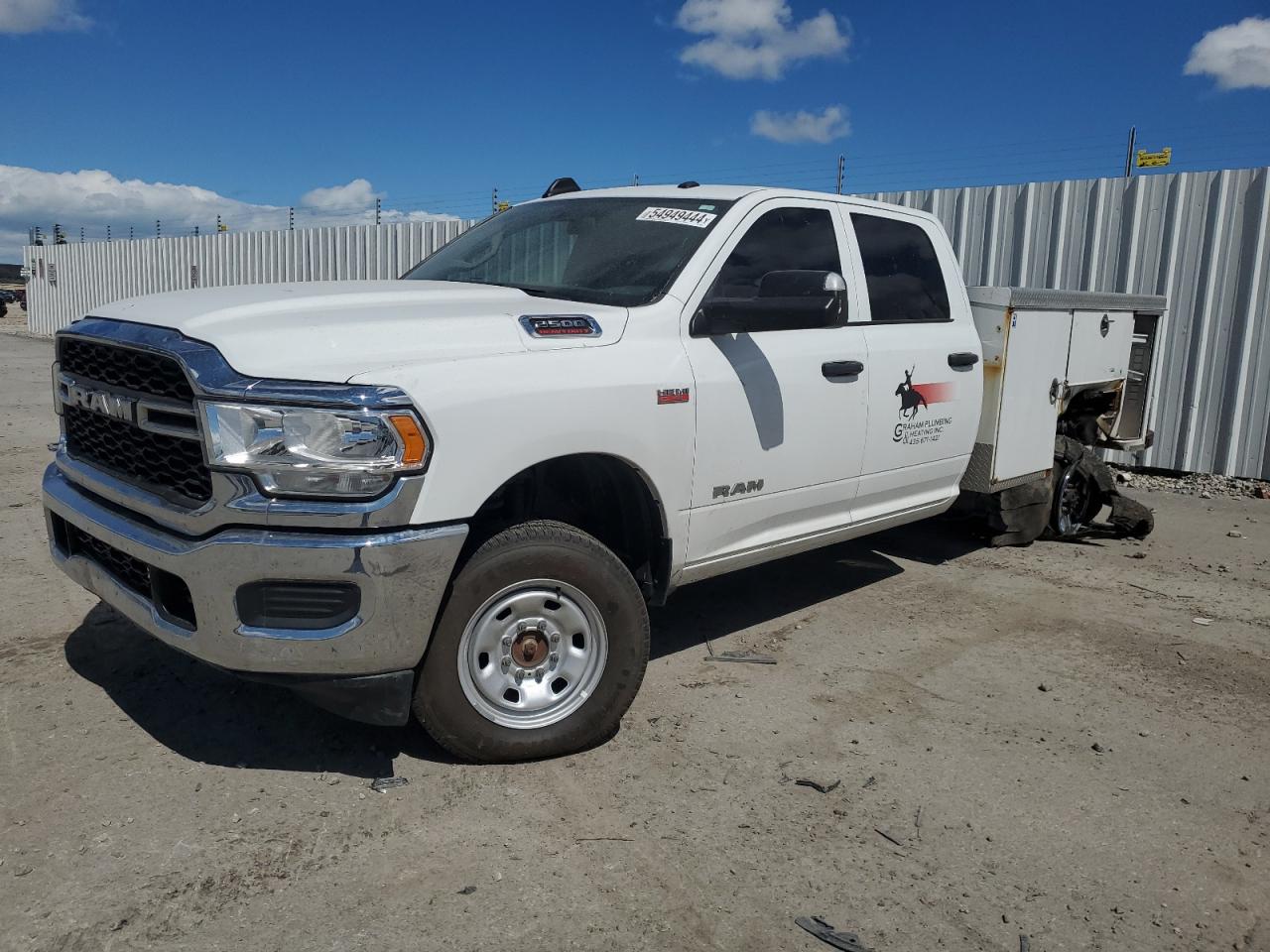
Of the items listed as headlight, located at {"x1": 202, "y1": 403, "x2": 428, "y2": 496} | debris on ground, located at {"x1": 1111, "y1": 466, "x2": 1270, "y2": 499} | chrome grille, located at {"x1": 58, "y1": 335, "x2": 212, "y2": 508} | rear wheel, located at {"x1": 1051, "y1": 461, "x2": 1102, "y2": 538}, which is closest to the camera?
headlight, located at {"x1": 202, "y1": 403, "x2": 428, "y2": 496}

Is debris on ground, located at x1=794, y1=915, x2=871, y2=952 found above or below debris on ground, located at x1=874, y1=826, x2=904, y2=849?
below

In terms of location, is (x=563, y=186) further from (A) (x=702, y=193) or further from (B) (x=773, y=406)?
(B) (x=773, y=406)

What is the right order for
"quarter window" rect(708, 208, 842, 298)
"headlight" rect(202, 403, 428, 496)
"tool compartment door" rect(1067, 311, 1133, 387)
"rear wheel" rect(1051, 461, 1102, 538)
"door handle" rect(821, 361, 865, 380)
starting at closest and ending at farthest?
1. "headlight" rect(202, 403, 428, 496)
2. "quarter window" rect(708, 208, 842, 298)
3. "door handle" rect(821, 361, 865, 380)
4. "tool compartment door" rect(1067, 311, 1133, 387)
5. "rear wheel" rect(1051, 461, 1102, 538)

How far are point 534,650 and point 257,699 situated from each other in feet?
4.16

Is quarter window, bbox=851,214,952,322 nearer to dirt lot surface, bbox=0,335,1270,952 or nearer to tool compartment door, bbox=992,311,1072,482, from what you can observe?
tool compartment door, bbox=992,311,1072,482

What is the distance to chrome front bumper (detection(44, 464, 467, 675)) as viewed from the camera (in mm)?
2992

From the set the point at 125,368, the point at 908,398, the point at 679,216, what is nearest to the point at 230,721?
the point at 125,368

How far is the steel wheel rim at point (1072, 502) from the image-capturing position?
7.15m

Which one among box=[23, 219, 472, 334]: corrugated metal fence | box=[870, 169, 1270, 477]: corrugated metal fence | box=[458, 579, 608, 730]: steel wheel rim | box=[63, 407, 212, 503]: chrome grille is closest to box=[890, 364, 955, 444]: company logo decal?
box=[458, 579, 608, 730]: steel wheel rim

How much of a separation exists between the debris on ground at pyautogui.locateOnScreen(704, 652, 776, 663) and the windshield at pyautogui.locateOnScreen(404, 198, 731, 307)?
1761mm

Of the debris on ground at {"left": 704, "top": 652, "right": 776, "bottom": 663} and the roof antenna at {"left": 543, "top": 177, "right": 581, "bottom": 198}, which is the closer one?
the debris on ground at {"left": 704, "top": 652, "right": 776, "bottom": 663}

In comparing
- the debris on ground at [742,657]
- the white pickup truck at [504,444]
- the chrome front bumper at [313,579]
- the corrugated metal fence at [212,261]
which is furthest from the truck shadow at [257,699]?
the corrugated metal fence at [212,261]

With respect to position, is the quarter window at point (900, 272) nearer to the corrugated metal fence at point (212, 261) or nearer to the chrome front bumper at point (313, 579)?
the chrome front bumper at point (313, 579)

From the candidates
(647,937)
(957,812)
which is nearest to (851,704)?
(957,812)
